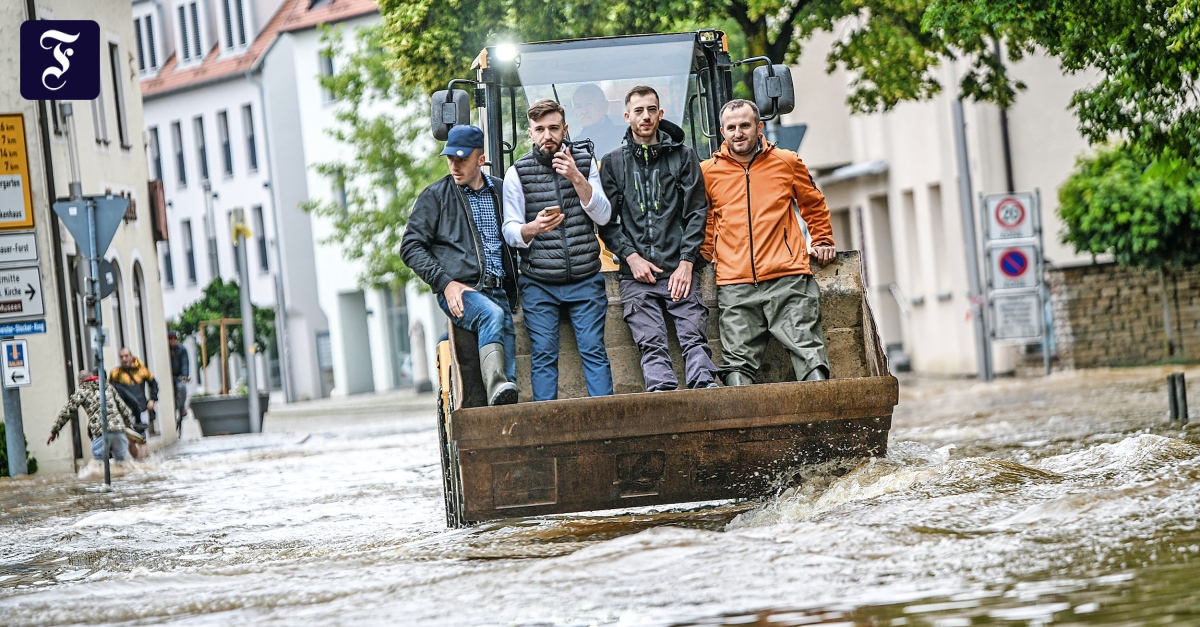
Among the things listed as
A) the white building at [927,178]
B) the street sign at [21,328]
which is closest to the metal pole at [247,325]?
the white building at [927,178]

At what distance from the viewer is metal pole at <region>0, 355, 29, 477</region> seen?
20047mm

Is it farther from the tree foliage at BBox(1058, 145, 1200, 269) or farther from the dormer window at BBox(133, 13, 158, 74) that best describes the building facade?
the dormer window at BBox(133, 13, 158, 74)

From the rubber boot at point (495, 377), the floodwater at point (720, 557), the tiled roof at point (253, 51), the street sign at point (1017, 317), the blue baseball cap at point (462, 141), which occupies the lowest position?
the floodwater at point (720, 557)

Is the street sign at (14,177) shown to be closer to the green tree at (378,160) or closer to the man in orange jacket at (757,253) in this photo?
the man in orange jacket at (757,253)

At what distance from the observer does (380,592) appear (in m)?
7.10

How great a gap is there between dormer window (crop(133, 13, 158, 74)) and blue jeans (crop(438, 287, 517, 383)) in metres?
59.8

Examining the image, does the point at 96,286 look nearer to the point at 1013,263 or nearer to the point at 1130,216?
the point at 1013,263

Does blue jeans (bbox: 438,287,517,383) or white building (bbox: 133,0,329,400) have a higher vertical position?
white building (bbox: 133,0,329,400)

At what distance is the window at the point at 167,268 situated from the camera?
66438mm

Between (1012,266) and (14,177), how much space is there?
12654mm

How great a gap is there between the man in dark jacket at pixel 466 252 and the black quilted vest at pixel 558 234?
25 cm

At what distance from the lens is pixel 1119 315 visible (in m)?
26.1

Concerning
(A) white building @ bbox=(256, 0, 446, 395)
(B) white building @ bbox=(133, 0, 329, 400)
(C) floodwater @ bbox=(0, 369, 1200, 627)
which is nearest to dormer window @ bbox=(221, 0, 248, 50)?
(B) white building @ bbox=(133, 0, 329, 400)

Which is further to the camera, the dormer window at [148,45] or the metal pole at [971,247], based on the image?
the dormer window at [148,45]
